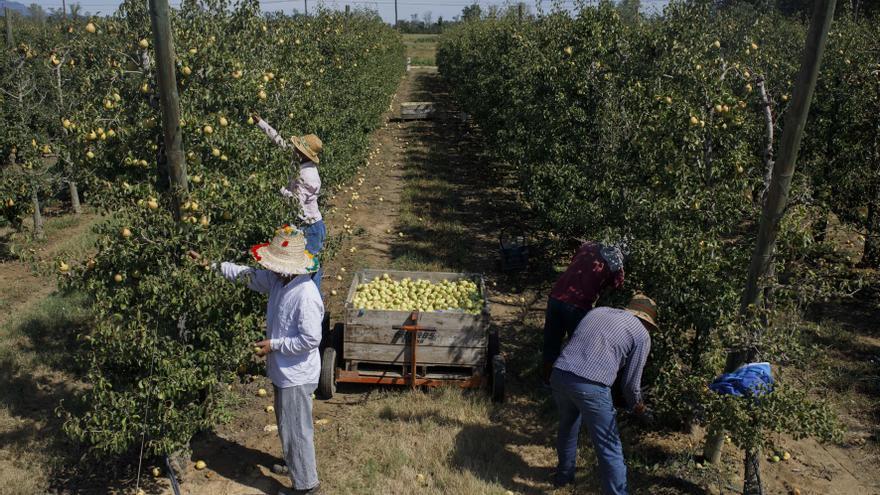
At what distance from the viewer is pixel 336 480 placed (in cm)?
591

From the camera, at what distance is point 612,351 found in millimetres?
5297

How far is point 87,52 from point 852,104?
1114 cm

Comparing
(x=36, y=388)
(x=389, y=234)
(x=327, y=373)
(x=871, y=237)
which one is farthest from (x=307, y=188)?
(x=871, y=237)

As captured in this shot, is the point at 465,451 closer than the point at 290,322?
No

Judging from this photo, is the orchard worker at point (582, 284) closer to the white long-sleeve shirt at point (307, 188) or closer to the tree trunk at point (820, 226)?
the tree trunk at point (820, 226)

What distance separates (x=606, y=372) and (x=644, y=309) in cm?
67

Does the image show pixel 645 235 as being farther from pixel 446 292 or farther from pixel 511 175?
pixel 511 175

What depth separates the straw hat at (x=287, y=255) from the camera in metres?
5.04

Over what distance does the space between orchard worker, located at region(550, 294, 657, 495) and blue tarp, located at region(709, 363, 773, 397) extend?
60cm

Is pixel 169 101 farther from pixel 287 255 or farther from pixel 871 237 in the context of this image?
pixel 871 237

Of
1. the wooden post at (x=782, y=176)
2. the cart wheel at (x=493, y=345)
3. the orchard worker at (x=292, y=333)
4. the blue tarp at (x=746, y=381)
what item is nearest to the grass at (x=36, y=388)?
the orchard worker at (x=292, y=333)

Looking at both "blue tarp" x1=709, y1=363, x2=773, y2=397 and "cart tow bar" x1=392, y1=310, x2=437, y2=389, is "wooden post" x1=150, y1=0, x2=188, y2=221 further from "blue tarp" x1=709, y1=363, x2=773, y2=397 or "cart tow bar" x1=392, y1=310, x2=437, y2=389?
"blue tarp" x1=709, y1=363, x2=773, y2=397

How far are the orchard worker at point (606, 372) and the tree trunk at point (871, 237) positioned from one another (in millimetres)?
6613

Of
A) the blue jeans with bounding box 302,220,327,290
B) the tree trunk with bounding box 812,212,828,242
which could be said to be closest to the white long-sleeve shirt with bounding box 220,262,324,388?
the blue jeans with bounding box 302,220,327,290
